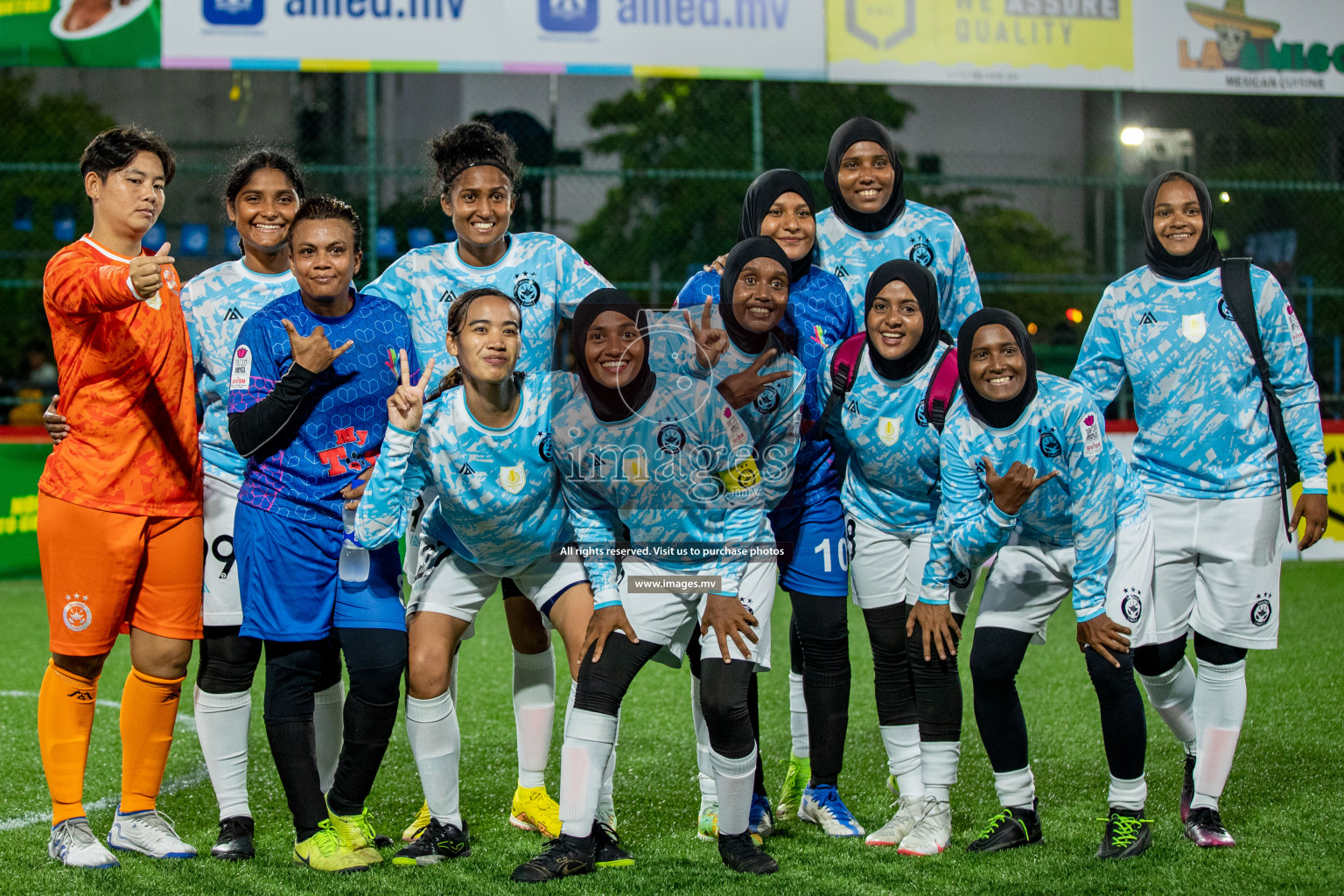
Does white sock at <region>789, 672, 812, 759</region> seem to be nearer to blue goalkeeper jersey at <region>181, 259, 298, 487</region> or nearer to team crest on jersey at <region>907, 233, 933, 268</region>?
team crest on jersey at <region>907, 233, 933, 268</region>

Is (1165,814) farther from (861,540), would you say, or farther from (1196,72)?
(1196,72)

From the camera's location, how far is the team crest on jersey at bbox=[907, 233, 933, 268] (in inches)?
178

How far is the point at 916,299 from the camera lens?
4070mm

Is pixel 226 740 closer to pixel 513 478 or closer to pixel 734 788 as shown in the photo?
pixel 513 478

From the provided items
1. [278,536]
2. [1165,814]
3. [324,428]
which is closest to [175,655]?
[278,536]

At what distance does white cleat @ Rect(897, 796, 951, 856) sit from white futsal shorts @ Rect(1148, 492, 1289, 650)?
913mm

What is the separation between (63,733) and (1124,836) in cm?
336

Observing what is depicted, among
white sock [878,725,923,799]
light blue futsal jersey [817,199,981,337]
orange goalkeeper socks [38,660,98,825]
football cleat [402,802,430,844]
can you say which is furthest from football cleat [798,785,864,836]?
orange goalkeeper socks [38,660,98,825]

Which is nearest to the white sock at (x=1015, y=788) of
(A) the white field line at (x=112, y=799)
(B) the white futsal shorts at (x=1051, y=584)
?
(B) the white futsal shorts at (x=1051, y=584)

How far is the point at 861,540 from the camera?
432cm

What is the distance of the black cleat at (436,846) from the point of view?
404 cm

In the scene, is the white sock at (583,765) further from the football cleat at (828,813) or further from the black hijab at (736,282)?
the black hijab at (736,282)

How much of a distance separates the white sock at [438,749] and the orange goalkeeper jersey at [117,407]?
0.99 m

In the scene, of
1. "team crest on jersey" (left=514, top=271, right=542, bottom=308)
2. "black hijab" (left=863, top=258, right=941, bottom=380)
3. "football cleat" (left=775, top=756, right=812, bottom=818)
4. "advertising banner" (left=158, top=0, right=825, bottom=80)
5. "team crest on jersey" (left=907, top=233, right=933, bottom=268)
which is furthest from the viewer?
"advertising banner" (left=158, top=0, right=825, bottom=80)
